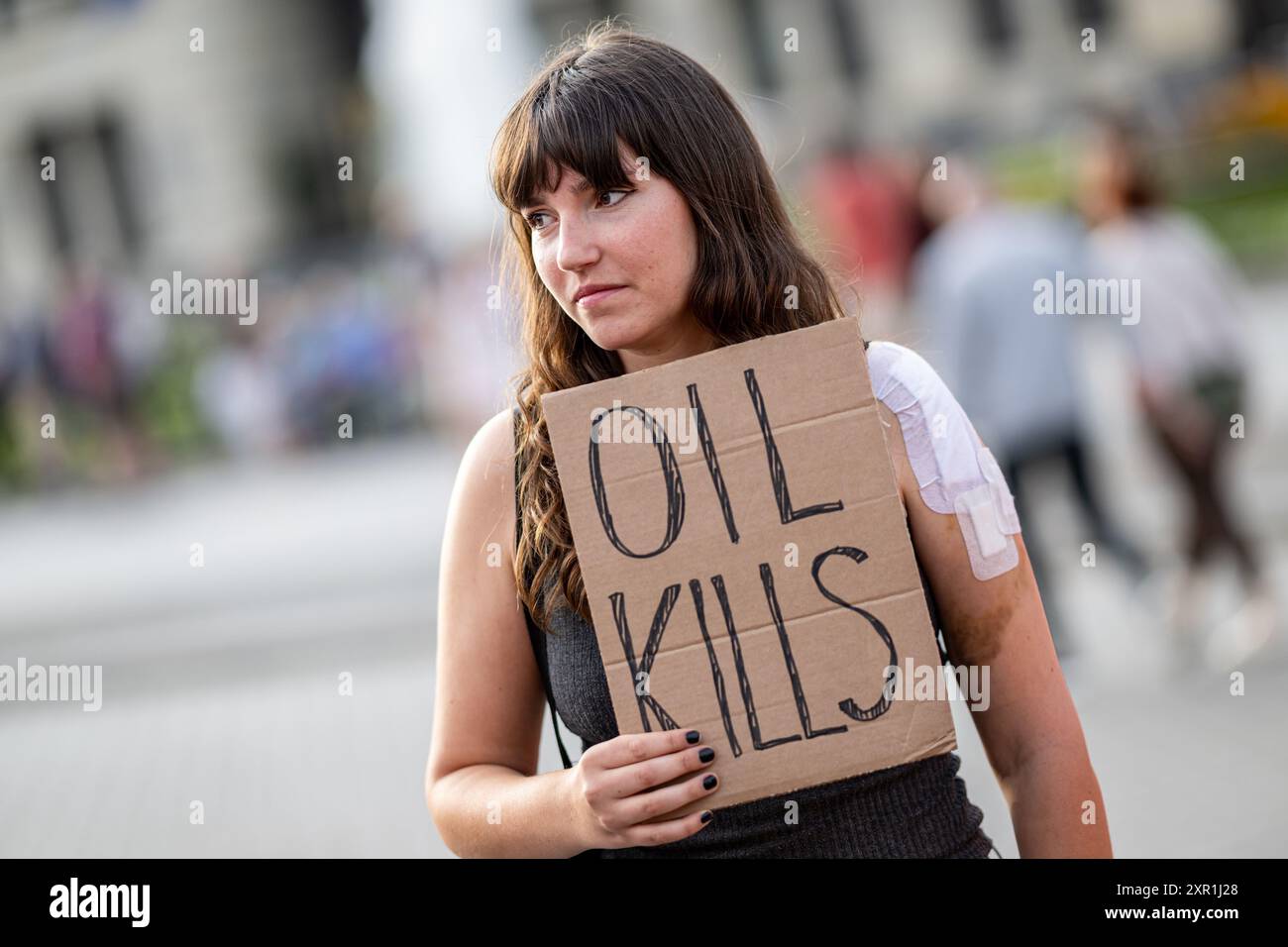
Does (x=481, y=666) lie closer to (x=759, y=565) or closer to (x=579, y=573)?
(x=579, y=573)

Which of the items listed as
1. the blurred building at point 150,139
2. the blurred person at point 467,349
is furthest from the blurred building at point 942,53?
the blurred person at point 467,349

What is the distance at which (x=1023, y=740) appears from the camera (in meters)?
2.05

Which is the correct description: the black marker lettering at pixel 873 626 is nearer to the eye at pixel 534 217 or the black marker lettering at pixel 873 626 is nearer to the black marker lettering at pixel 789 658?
the black marker lettering at pixel 789 658

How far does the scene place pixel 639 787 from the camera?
1.86 m

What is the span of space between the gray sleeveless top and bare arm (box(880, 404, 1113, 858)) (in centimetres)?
5

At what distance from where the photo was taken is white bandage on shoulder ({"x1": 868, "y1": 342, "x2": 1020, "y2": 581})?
2014 mm

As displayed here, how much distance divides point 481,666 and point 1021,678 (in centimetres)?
67

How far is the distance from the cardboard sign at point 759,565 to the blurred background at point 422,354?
0.36 m

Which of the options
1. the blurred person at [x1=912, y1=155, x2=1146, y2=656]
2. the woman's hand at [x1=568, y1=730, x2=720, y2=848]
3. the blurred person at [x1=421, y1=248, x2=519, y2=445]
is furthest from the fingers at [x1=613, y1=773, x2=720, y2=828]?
the blurred person at [x1=421, y1=248, x2=519, y2=445]

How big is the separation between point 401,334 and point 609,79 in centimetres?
1589

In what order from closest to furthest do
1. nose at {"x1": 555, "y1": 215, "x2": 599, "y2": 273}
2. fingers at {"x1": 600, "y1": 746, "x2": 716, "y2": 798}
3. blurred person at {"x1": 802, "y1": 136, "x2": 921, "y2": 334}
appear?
1. fingers at {"x1": 600, "y1": 746, "x2": 716, "y2": 798}
2. nose at {"x1": 555, "y1": 215, "x2": 599, "y2": 273}
3. blurred person at {"x1": 802, "y1": 136, "x2": 921, "y2": 334}

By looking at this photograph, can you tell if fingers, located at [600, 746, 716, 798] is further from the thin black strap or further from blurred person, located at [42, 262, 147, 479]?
blurred person, located at [42, 262, 147, 479]

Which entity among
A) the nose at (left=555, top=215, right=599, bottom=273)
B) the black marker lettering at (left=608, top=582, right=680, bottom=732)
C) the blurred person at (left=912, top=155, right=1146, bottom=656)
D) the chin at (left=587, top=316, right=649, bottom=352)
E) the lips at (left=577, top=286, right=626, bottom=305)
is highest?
the blurred person at (left=912, top=155, right=1146, bottom=656)
